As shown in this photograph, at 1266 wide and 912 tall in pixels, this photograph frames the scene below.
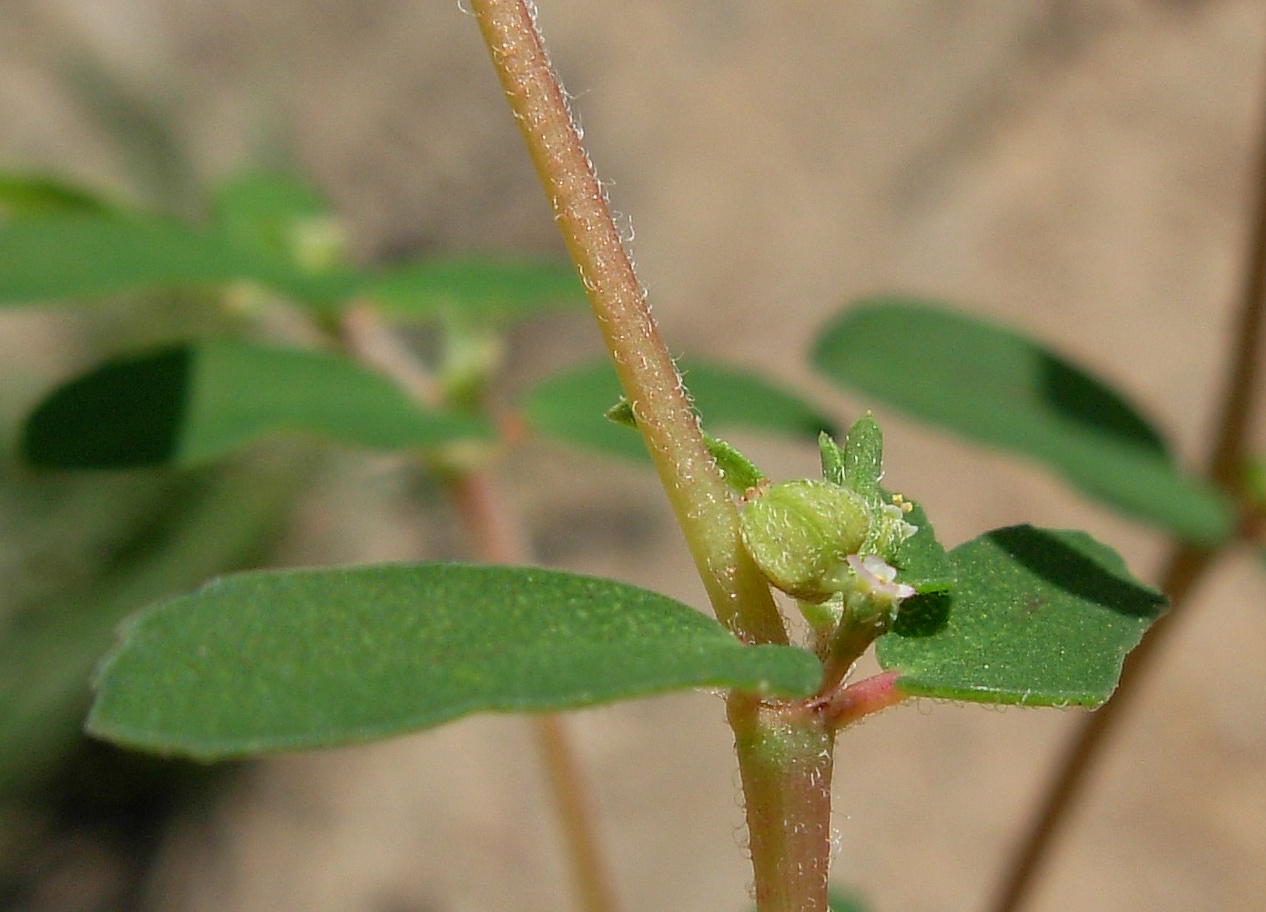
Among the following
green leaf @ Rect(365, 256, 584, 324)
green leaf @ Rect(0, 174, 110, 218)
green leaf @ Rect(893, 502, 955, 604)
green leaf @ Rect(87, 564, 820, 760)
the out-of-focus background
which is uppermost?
green leaf @ Rect(0, 174, 110, 218)

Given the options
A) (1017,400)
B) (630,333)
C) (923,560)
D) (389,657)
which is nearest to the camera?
(389,657)

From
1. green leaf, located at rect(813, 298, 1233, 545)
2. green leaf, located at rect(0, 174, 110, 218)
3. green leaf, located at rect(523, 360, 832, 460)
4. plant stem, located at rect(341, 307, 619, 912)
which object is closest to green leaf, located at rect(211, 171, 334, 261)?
plant stem, located at rect(341, 307, 619, 912)

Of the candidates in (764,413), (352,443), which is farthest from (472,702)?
(764,413)

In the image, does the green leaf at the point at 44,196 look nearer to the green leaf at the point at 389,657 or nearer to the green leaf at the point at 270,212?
the green leaf at the point at 270,212

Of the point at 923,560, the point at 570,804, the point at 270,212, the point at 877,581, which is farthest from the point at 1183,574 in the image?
the point at 270,212

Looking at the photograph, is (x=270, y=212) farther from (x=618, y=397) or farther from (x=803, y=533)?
(x=803, y=533)

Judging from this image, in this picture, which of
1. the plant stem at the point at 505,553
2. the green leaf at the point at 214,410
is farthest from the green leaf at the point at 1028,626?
the plant stem at the point at 505,553

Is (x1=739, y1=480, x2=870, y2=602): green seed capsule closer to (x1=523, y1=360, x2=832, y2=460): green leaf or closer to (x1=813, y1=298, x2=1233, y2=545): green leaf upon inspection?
(x1=813, y1=298, x2=1233, y2=545): green leaf
